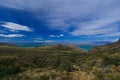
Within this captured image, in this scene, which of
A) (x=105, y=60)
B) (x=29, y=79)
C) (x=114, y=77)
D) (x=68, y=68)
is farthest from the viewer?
(x=105, y=60)

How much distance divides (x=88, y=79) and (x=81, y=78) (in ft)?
10.7

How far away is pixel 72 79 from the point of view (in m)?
56.1

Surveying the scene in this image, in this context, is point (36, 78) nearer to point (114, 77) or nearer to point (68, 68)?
point (68, 68)

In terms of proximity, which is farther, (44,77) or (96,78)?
(44,77)

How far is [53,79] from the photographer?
187ft

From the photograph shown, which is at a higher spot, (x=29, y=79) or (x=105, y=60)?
(x=105, y=60)

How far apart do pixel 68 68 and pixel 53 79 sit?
21.5m

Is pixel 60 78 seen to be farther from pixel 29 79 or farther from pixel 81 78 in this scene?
pixel 29 79

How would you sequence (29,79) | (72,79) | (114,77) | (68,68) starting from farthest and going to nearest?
(68,68) < (29,79) < (72,79) < (114,77)

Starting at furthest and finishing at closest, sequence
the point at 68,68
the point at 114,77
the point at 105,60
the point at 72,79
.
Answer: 1. the point at 105,60
2. the point at 68,68
3. the point at 72,79
4. the point at 114,77

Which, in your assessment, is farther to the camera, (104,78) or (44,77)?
(44,77)

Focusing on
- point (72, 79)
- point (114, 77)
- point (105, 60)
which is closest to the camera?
point (114, 77)

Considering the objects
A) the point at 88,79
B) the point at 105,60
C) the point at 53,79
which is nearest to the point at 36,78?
the point at 53,79

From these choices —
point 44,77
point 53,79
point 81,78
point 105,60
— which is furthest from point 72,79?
point 105,60
